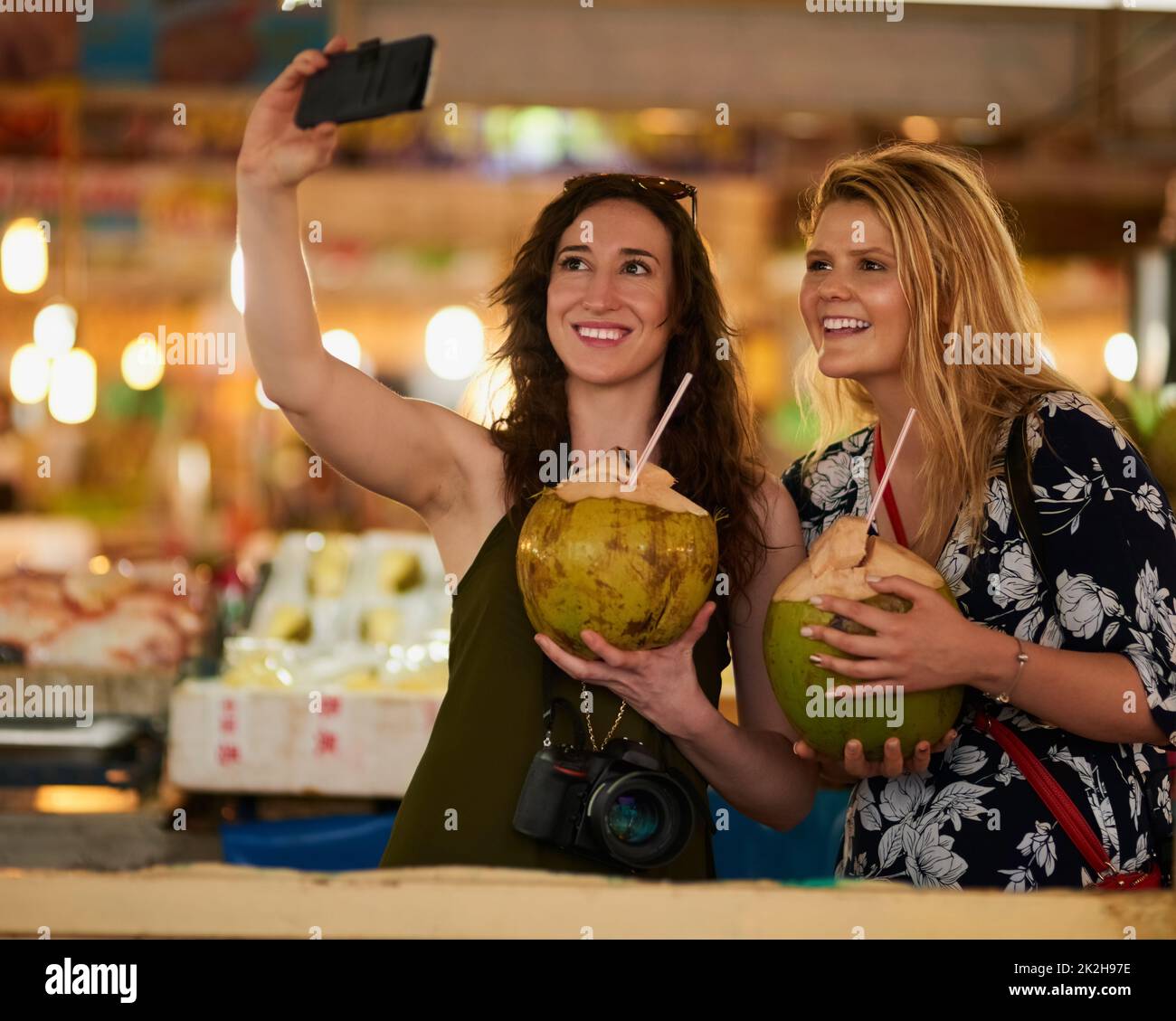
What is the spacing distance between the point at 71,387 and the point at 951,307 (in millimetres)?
5345

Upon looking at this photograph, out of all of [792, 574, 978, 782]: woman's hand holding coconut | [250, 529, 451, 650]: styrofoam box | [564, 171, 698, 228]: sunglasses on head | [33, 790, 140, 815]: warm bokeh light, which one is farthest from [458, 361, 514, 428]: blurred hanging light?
[33, 790, 140, 815]: warm bokeh light

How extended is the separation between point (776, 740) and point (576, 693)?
1.17 feet

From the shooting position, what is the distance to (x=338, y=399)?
5.59 feet

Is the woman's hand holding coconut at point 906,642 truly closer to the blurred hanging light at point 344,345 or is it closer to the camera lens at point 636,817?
the camera lens at point 636,817

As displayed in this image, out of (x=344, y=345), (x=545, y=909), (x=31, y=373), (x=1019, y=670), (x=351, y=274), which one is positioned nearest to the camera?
(x=545, y=909)

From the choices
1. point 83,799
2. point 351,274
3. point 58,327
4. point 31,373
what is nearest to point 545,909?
point 83,799

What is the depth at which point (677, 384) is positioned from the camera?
2088 millimetres

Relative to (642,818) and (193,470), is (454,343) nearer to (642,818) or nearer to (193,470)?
(193,470)

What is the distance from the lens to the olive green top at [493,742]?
177cm

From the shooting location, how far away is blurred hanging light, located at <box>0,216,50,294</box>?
6.04 m

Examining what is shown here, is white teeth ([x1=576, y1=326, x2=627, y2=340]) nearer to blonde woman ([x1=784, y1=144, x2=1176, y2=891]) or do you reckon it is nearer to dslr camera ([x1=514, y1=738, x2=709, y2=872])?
blonde woman ([x1=784, y1=144, x2=1176, y2=891])

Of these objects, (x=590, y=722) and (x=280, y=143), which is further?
(x=590, y=722)

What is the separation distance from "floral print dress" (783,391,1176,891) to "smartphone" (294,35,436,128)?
0.99 metres

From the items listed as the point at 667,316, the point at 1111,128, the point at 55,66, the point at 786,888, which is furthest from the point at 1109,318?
the point at 786,888
